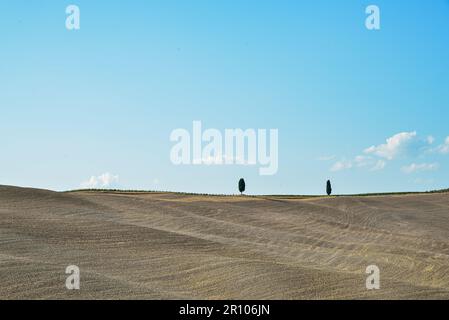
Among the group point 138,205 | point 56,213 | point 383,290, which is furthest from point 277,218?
point 383,290

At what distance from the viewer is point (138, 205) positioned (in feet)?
103

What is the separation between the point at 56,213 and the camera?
2514cm

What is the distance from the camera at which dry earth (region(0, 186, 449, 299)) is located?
1391 centimetres

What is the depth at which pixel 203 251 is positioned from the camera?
18953mm

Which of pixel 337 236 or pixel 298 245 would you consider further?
pixel 337 236

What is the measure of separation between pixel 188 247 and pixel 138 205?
491 inches

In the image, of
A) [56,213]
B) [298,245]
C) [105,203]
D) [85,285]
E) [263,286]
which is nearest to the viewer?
[85,285]

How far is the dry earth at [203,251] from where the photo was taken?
13906 mm
